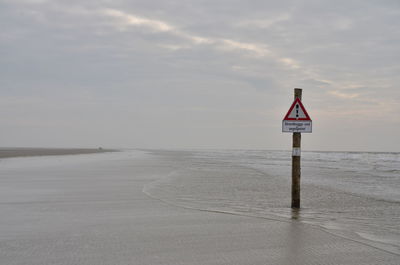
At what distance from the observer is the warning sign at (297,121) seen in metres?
8.98

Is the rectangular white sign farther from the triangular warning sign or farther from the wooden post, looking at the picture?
the wooden post

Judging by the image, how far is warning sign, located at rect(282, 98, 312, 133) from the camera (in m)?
8.98

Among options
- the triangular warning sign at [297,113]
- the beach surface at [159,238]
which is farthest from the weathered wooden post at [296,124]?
the beach surface at [159,238]

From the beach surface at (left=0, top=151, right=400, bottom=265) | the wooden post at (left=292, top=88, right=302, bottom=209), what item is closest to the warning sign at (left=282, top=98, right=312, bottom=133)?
the wooden post at (left=292, top=88, right=302, bottom=209)

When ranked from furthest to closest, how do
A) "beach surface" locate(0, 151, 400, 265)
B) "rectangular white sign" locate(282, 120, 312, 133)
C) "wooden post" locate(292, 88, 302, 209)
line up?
"wooden post" locate(292, 88, 302, 209) < "rectangular white sign" locate(282, 120, 312, 133) < "beach surface" locate(0, 151, 400, 265)

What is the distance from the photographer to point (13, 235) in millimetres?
6070

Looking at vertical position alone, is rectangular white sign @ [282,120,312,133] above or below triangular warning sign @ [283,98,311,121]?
below

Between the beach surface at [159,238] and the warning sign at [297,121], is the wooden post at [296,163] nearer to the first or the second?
the warning sign at [297,121]

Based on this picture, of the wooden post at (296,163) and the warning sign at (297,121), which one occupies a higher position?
the warning sign at (297,121)

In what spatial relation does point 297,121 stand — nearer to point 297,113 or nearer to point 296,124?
point 296,124

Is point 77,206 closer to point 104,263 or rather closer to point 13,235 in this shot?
point 13,235

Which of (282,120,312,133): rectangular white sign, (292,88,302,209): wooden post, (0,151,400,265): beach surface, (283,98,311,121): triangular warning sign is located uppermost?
(283,98,311,121): triangular warning sign

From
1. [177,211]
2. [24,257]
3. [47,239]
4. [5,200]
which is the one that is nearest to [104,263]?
[24,257]

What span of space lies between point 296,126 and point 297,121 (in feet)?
0.40
